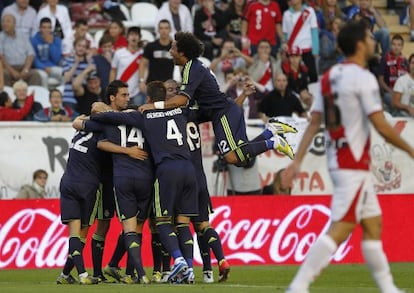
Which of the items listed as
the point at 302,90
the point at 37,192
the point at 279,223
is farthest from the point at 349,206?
the point at 302,90

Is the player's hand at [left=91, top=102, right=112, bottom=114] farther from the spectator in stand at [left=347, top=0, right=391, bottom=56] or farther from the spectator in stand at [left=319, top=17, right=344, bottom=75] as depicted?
the spectator in stand at [left=347, top=0, right=391, bottom=56]

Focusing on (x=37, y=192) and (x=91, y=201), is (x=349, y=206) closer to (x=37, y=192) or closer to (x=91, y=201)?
(x=91, y=201)

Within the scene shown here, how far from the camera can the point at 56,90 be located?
21.4 metres

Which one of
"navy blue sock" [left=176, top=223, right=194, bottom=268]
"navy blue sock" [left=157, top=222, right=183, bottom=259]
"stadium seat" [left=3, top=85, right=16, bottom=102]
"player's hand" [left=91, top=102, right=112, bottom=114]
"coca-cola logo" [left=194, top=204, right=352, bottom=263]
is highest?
"player's hand" [left=91, top=102, right=112, bottom=114]

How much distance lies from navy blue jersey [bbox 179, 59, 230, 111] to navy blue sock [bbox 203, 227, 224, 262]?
5.08ft

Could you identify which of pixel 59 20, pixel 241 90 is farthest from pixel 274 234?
pixel 59 20

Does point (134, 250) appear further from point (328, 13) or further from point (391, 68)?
point (328, 13)

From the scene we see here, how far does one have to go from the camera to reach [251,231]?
773 inches

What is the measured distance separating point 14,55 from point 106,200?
27.5ft

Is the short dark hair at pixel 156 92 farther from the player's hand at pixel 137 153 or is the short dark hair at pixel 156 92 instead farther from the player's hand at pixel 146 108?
the player's hand at pixel 137 153

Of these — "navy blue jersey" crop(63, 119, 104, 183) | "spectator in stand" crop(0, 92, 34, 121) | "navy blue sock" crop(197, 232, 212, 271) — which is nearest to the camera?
"navy blue jersey" crop(63, 119, 104, 183)

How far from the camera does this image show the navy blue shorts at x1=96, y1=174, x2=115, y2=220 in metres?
15.0

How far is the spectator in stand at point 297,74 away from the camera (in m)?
23.0

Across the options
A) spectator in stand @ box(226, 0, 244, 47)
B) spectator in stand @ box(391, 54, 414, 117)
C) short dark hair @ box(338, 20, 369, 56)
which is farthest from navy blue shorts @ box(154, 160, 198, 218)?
spectator in stand @ box(226, 0, 244, 47)
